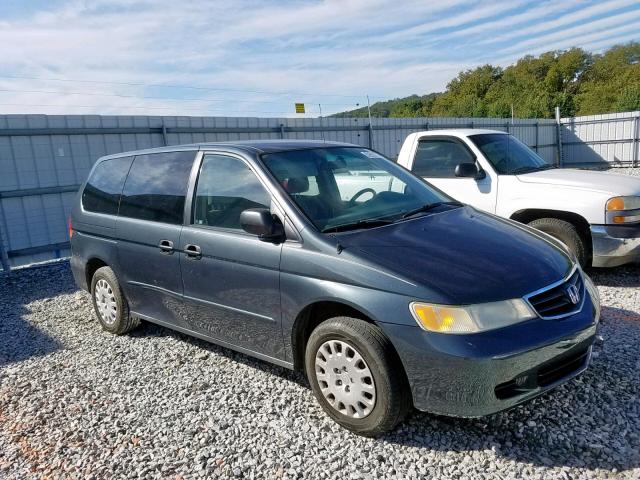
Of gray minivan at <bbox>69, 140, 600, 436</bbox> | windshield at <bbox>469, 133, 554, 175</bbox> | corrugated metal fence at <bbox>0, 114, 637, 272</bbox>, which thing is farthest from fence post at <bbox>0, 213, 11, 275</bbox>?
windshield at <bbox>469, 133, 554, 175</bbox>

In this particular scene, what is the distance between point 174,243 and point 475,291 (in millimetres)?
2339

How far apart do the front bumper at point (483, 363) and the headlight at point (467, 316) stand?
34 millimetres

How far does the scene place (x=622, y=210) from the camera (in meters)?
5.11

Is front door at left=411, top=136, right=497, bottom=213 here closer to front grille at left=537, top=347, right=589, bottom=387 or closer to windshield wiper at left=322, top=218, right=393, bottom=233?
windshield wiper at left=322, top=218, right=393, bottom=233

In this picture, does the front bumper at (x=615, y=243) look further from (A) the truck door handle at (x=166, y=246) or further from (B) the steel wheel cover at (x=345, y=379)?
(A) the truck door handle at (x=166, y=246)

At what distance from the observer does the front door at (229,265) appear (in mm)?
3299

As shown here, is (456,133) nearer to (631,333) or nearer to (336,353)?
(631,333)

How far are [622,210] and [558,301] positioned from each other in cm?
298

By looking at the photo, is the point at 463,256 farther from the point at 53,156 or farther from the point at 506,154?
the point at 53,156

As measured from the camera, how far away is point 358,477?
8.62ft

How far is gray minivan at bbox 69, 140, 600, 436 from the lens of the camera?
2.59 m

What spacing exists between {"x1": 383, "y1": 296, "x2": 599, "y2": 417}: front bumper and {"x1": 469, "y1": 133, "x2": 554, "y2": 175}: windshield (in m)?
3.72

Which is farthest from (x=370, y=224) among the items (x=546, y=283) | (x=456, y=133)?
(x=456, y=133)

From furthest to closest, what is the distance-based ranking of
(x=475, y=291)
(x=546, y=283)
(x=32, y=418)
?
(x=32, y=418) → (x=546, y=283) → (x=475, y=291)
